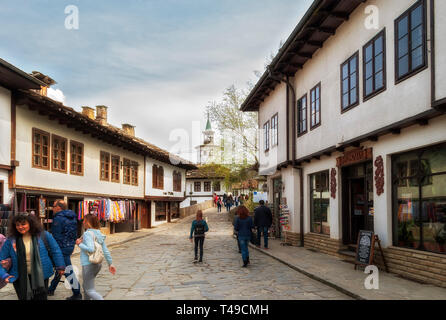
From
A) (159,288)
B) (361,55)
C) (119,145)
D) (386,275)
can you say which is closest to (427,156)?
(386,275)

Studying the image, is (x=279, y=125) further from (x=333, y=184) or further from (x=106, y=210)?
(x=106, y=210)

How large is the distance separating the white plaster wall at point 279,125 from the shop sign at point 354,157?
5.61 meters

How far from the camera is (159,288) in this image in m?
9.14

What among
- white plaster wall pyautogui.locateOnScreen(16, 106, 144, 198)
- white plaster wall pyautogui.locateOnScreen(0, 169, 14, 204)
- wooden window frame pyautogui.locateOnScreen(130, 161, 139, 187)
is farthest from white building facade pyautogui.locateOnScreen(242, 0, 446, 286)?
wooden window frame pyautogui.locateOnScreen(130, 161, 139, 187)

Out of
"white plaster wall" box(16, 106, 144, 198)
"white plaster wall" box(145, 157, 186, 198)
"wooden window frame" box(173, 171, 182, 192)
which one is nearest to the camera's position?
"white plaster wall" box(16, 106, 144, 198)

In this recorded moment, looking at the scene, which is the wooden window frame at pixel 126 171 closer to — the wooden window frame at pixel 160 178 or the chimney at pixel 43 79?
the wooden window frame at pixel 160 178

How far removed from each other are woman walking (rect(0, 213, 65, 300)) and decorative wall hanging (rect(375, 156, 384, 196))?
26.2 feet

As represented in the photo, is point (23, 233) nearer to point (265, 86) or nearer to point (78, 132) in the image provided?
point (78, 132)

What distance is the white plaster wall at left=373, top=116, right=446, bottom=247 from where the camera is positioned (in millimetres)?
9031

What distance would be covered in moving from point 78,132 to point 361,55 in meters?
13.1

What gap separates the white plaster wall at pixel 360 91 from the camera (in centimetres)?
955

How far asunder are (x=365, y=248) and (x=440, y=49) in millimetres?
4945

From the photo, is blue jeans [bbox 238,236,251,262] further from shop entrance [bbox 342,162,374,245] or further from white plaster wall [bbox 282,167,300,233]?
white plaster wall [bbox 282,167,300,233]

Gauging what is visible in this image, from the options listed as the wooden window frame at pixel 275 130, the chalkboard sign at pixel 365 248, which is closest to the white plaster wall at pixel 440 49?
the chalkboard sign at pixel 365 248
